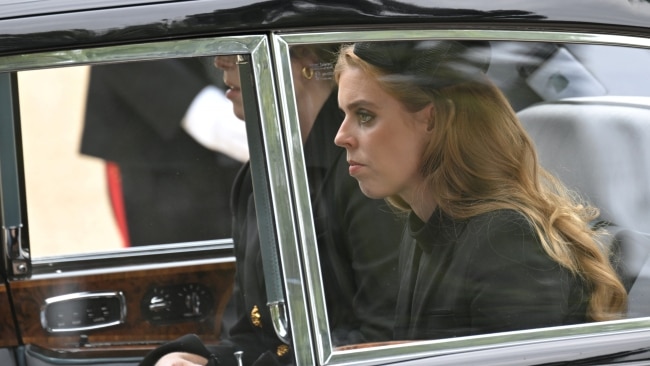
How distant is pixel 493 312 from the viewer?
6.18ft

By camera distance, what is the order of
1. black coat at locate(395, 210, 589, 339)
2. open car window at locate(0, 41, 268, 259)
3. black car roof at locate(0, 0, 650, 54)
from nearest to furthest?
black car roof at locate(0, 0, 650, 54) → black coat at locate(395, 210, 589, 339) → open car window at locate(0, 41, 268, 259)

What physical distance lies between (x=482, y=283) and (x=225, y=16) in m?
0.63

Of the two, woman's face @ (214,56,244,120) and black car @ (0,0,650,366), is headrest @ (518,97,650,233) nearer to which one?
black car @ (0,0,650,366)

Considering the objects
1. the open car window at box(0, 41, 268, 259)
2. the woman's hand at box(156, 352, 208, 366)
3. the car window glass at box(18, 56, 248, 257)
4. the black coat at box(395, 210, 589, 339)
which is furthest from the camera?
the car window glass at box(18, 56, 248, 257)

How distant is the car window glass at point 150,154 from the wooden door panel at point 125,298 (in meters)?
0.10

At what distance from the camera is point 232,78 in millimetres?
1915

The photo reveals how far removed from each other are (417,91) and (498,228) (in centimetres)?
28

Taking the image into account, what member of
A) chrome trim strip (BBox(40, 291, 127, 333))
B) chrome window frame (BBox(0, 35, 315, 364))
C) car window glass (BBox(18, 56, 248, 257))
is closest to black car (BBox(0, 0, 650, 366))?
chrome window frame (BBox(0, 35, 315, 364))

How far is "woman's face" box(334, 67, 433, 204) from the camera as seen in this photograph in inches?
75.6

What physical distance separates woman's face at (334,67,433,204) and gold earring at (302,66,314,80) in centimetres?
7

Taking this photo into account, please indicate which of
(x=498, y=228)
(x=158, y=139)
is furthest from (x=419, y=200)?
(x=158, y=139)

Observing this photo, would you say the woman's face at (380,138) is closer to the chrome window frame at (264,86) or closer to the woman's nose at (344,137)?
the woman's nose at (344,137)

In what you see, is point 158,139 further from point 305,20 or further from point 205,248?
point 305,20

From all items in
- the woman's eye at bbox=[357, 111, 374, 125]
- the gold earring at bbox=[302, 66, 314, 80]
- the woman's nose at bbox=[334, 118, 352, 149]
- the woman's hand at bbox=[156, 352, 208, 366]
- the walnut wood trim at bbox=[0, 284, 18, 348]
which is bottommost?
the woman's hand at bbox=[156, 352, 208, 366]
